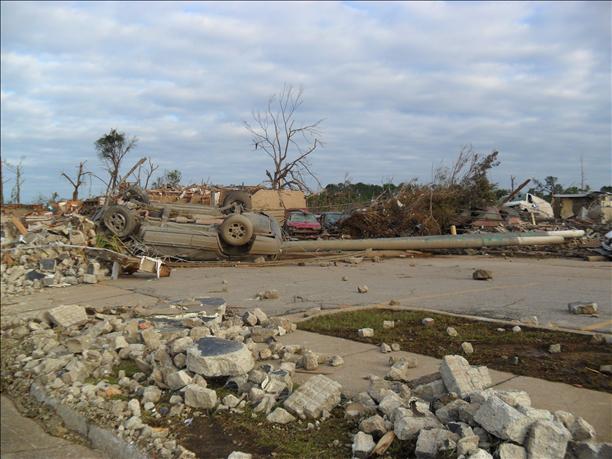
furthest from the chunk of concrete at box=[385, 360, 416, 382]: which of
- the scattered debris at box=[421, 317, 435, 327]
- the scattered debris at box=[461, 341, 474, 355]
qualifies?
the scattered debris at box=[421, 317, 435, 327]

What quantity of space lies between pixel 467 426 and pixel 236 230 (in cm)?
1317

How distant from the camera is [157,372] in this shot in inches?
197

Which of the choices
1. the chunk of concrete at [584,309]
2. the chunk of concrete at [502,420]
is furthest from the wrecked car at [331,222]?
the chunk of concrete at [502,420]

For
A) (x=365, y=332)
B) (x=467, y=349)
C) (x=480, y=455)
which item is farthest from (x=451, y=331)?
(x=480, y=455)

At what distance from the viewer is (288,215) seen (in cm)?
2602

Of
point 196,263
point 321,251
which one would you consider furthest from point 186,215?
point 321,251

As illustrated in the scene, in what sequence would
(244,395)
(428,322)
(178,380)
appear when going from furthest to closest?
1. (428,322)
2. (178,380)
3. (244,395)

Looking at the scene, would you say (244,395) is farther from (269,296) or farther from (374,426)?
(269,296)

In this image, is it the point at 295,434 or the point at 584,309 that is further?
the point at 584,309

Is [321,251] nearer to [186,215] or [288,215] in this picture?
[186,215]

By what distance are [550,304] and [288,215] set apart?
17.7 meters

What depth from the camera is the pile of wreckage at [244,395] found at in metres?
3.38

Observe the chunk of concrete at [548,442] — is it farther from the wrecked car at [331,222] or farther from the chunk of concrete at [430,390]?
the wrecked car at [331,222]

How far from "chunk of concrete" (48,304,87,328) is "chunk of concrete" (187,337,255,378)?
9.07ft
